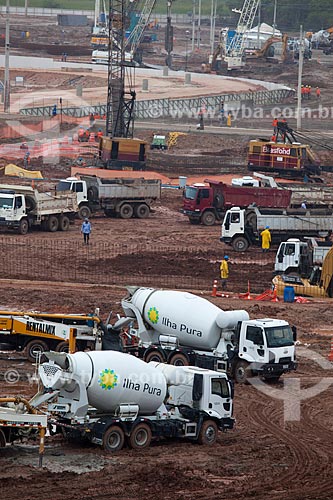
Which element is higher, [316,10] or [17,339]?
[316,10]

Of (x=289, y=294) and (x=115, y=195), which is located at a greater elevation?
(x=115, y=195)

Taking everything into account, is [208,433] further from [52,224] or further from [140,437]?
[52,224]

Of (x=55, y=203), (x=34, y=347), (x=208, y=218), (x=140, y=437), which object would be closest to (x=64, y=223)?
(x=55, y=203)

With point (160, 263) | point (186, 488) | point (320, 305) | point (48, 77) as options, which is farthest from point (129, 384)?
point (48, 77)

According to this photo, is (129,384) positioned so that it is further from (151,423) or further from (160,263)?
(160,263)

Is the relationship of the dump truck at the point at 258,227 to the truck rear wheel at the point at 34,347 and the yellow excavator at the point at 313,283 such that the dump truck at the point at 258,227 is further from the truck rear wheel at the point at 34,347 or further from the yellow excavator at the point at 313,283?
the truck rear wheel at the point at 34,347

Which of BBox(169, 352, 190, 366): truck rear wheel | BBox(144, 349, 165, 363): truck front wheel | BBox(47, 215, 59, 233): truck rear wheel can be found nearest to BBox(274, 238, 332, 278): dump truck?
BBox(47, 215, 59, 233): truck rear wheel

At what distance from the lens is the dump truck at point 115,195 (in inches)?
2041

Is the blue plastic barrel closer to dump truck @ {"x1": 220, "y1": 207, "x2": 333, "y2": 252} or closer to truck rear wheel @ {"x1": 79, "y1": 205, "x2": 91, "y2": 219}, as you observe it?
dump truck @ {"x1": 220, "y1": 207, "x2": 333, "y2": 252}

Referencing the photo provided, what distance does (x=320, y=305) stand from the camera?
36500mm

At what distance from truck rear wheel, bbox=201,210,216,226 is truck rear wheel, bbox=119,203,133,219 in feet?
11.6

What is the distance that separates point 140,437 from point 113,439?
65 cm

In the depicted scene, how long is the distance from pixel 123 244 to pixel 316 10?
5276 inches

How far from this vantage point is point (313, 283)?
38531 mm
